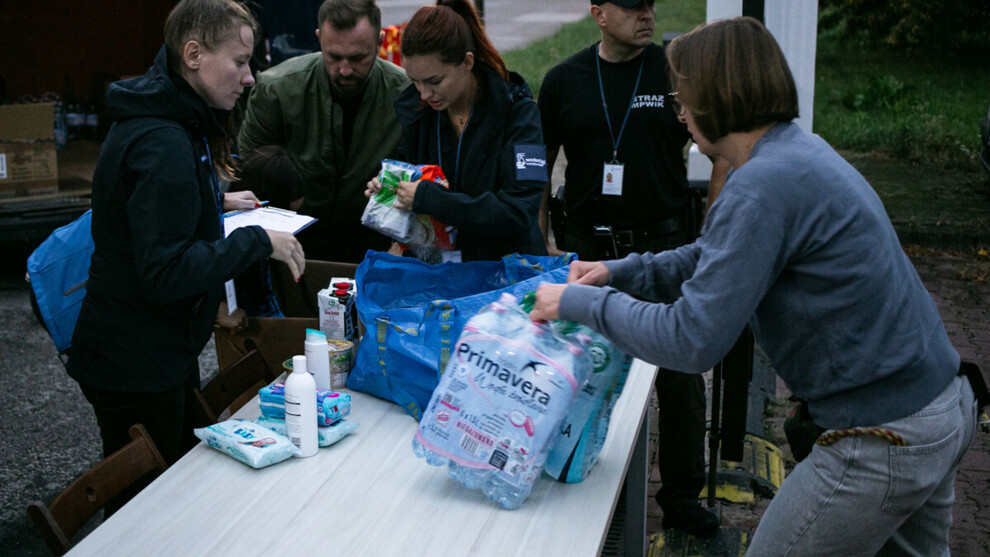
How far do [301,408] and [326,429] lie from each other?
13 centimetres

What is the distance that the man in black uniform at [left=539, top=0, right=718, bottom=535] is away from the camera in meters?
3.53

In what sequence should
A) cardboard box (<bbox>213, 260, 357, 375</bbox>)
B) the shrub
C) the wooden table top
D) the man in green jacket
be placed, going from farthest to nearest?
the shrub
the man in green jacket
cardboard box (<bbox>213, 260, 357, 375</bbox>)
the wooden table top

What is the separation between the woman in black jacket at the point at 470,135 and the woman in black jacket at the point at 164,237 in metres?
0.50

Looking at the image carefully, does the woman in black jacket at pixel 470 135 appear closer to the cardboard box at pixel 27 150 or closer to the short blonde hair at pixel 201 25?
the short blonde hair at pixel 201 25

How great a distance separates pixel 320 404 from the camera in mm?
2379

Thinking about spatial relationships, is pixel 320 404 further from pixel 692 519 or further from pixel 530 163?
pixel 692 519

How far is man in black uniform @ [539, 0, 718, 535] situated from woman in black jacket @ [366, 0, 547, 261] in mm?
649

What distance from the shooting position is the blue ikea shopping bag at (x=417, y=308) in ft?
7.90

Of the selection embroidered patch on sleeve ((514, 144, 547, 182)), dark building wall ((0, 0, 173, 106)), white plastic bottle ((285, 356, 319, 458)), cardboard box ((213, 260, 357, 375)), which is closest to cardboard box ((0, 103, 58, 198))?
dark building wall ((0, 0, 173, 106))

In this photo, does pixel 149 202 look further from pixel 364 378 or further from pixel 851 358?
pixel 851 358

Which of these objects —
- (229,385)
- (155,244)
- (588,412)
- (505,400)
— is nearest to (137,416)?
(229,385)

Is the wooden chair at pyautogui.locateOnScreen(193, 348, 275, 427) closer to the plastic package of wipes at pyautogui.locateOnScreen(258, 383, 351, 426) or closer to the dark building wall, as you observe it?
the plastic package of wipes at pyautogui.locateOnScreen(258, 383, 351, 426)

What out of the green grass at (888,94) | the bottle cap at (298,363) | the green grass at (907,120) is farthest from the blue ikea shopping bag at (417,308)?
the green grass at (888,94)

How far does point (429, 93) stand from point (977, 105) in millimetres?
10184
